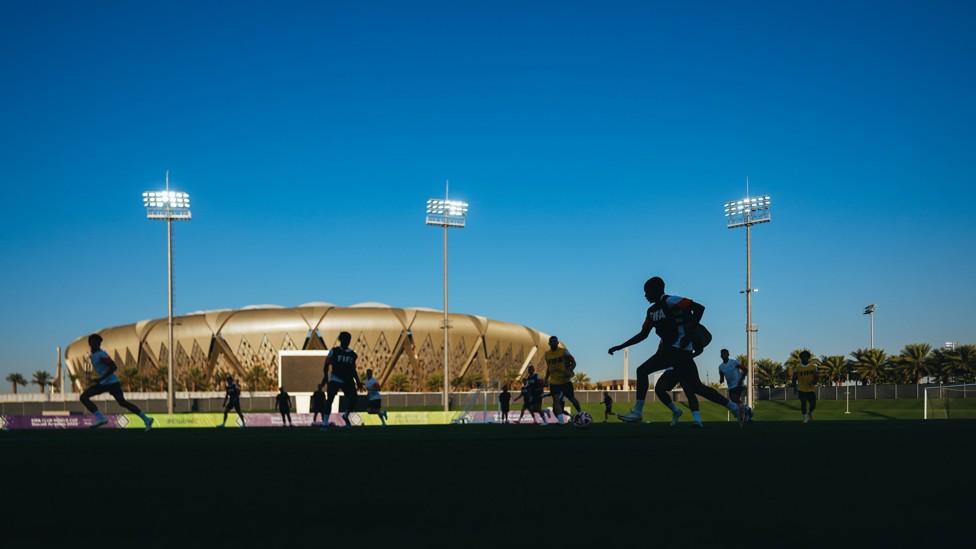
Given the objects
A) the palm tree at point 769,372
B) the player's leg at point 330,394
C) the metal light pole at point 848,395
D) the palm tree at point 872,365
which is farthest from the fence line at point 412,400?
the player's leg at point 330,394

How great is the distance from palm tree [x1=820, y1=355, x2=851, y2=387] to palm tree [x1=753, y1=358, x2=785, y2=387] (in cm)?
1128

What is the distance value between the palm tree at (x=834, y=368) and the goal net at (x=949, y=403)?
5064 centimetres

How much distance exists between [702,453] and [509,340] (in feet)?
397

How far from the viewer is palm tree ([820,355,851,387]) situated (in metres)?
90.3

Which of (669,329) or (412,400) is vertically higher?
(669,329)

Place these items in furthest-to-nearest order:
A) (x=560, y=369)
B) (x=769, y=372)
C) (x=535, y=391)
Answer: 1. (x=769, y=372)
2. (x=535, y=391)
3. (x=560, y=369)

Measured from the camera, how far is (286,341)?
370ft

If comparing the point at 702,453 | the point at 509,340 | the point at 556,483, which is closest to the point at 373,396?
the point at 702,453

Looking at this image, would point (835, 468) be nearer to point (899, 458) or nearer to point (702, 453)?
point (899, 458)

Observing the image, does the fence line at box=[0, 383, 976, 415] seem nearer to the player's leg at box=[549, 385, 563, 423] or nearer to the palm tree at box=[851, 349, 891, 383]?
the palm tree at box=[851, 349, 891, 383]

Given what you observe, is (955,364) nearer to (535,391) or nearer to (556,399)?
(535,391)

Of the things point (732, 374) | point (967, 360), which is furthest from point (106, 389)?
point (967, 360)

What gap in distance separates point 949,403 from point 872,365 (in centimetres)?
5140

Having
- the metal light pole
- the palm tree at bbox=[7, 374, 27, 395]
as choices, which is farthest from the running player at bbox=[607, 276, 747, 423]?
the palm tree at bbox=[7, 374, 27, 395]
